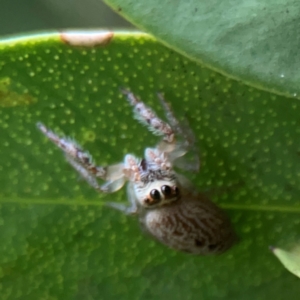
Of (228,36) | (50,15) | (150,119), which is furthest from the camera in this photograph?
(50,15)

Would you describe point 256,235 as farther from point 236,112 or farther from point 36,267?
point 36,267

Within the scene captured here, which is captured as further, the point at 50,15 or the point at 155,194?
the point at 50,15

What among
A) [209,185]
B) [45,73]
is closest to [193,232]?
[209,185]

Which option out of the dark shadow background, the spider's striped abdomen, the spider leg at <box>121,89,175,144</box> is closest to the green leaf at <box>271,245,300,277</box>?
the spider's striped abdomen

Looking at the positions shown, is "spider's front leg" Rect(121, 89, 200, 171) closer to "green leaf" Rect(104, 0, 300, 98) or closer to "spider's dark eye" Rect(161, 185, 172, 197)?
"spider's dark eye" Rect(161, 185, 172, 197)

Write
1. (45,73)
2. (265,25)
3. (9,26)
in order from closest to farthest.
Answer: (265,25)
(45,73)
(9,26)

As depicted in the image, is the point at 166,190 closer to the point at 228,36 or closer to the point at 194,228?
the point at 194,228

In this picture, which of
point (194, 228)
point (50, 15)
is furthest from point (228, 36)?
point (50, 15)
